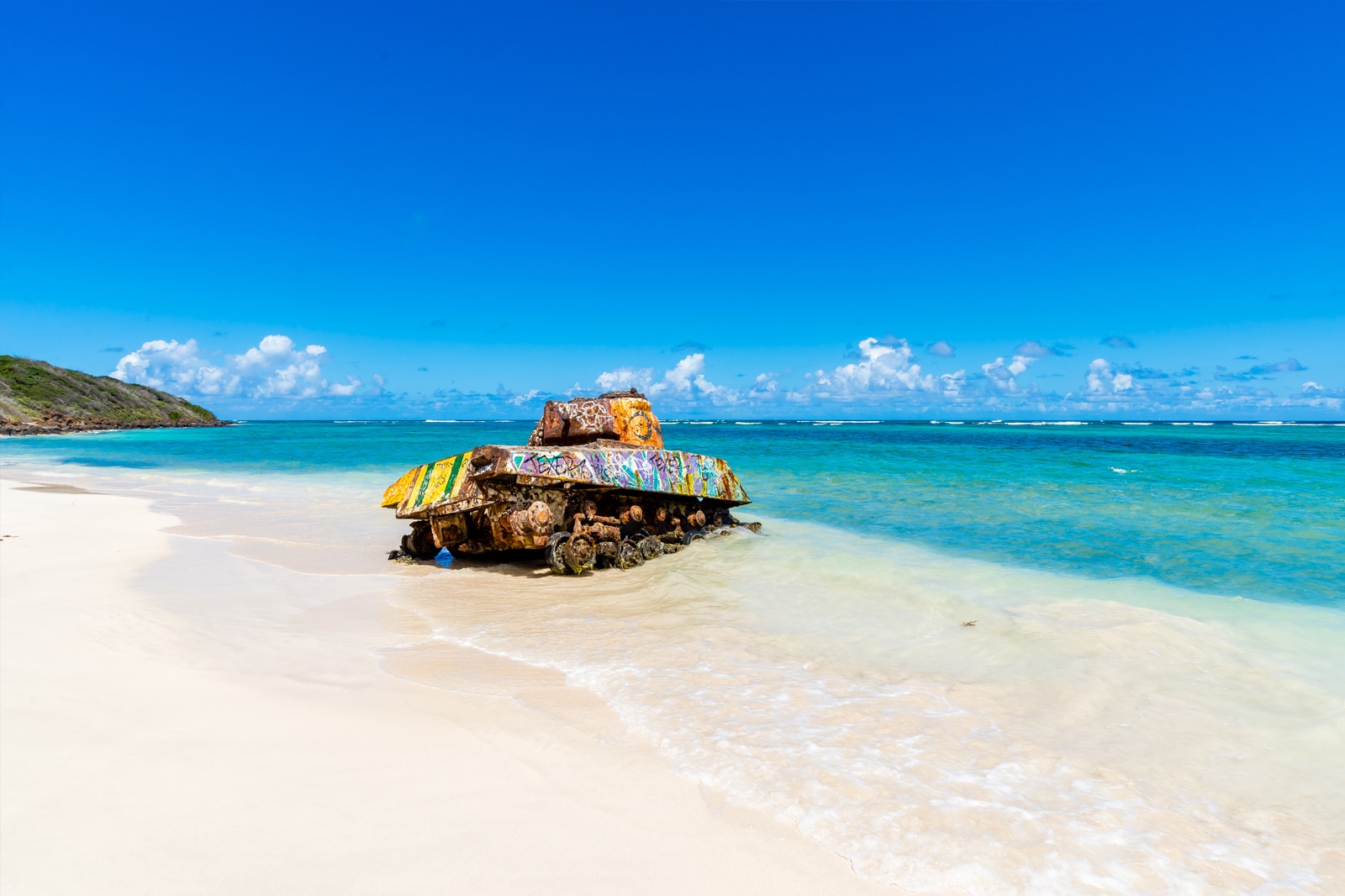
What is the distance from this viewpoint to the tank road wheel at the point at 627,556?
7656 mm

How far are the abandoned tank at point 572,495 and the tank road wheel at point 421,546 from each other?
0.04ft

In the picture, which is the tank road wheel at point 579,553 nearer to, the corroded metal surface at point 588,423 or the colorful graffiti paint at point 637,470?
the colorful graffiti paint at point 637,470

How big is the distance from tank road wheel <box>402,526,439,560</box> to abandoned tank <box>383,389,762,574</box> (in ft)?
0.04

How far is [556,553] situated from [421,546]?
1948 mm

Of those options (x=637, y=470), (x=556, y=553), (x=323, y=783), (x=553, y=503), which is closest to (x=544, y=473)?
(x=553, y=503)

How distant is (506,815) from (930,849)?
64.0 inches

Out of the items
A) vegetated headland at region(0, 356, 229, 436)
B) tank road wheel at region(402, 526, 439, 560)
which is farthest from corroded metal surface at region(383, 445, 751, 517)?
vegetated headland at region(0, 356, 229, 436)

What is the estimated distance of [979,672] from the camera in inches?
173

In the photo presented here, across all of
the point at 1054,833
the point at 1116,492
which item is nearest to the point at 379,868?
the point at 1054,833

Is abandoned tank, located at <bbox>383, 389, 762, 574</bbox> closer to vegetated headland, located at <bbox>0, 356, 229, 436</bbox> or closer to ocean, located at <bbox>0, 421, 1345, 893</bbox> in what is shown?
ocean, located at <bbox>0, 421, 1345, 893</bbox>

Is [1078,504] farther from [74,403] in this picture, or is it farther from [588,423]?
[74,403]

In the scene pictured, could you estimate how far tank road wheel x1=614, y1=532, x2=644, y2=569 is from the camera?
7656 mm

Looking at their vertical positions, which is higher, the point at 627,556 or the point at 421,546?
the point at 421,546

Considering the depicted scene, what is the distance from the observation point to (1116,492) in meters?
14.8
